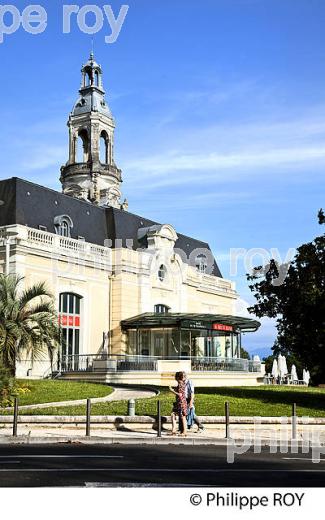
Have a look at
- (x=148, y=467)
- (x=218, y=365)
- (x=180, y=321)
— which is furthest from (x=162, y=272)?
(x=148, y=467)

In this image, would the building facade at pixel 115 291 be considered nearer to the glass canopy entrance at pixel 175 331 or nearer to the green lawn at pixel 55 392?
the glass canopy entrance at pixel 175 331

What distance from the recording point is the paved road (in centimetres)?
1028

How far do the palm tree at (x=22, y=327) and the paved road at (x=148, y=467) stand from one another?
431 inches

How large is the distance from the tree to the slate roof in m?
19.0

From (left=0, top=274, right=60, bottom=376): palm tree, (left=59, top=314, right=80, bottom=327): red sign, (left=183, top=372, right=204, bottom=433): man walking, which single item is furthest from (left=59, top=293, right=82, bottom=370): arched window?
(left=183, top=372, right=204, bottom=433): man walking

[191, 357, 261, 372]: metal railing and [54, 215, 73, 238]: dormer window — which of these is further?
[54, 215, 73, 238]: dormer window

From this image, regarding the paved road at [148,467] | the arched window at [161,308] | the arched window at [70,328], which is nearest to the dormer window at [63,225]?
the arched window at [70,328]

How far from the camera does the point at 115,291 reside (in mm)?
44281

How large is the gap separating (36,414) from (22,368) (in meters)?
17.0

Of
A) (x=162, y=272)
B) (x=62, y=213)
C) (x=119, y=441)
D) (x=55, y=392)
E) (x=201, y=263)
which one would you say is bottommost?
(x=119, y=441)

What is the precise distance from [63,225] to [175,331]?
9.91 meters

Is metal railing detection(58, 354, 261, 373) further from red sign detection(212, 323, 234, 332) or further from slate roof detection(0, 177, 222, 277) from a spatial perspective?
slate roof detection(0, 177, 222, 277)

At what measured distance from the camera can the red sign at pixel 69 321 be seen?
40.5 metres

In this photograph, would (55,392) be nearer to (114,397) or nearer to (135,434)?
(114,397)
